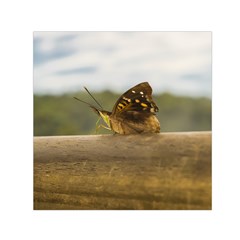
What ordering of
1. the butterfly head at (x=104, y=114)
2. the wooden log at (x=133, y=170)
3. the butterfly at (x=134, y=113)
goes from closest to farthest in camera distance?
the wooden log at (x=133, y=170)
the butterfly at (x=134, y=113)
the butterfly head at (x=104, y=114)

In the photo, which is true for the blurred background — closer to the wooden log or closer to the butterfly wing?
the butterfly wing

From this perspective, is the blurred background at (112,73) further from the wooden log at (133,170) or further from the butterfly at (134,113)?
the wooden log at (133,170)

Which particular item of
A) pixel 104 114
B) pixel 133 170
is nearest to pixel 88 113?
pixel 104 114

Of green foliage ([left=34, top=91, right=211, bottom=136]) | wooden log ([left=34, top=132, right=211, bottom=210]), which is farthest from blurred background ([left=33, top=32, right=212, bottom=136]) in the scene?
wooden log ([left=34, top=132, right=211, bottom=210])

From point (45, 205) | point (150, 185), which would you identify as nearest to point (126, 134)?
point (150, 185)

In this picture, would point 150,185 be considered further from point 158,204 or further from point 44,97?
point 44,97

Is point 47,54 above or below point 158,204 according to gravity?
above

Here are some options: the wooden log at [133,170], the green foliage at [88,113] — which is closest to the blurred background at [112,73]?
A: the green foliage at [88,113]
